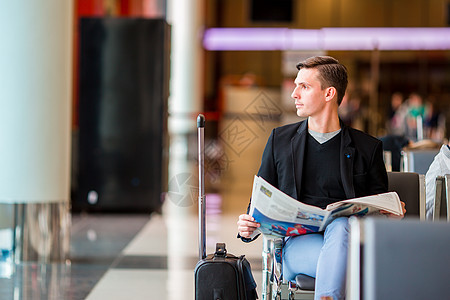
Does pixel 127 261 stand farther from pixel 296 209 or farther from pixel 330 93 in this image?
pixel 296 209

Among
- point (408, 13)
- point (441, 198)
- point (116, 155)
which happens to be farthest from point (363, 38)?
point (441, 198)

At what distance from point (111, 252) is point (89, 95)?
2548 millimetres

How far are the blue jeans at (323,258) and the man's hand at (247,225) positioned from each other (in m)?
0.23

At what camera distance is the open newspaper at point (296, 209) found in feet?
8.43

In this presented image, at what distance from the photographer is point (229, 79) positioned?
2119 centimetres

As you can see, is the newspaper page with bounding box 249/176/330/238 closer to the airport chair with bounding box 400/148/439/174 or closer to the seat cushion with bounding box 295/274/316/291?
the seat cushion with bounding box 295/274/316/291

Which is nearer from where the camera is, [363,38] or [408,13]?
[363,38]

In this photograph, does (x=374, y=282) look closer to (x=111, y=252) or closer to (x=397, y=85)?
(x=111, y=252)

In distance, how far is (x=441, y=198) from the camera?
332cm

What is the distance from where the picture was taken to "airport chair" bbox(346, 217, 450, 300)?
1.82m

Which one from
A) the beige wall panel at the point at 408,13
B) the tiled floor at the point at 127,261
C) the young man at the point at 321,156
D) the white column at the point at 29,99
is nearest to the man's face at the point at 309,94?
the young man at the point at 321,156

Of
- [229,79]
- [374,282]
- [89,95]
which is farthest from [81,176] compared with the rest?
[229,79]

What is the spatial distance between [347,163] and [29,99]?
2.84 m

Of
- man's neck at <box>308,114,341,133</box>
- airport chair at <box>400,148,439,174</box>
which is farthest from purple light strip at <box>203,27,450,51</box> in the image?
man's neck at <box>308,114,341,133</box>
